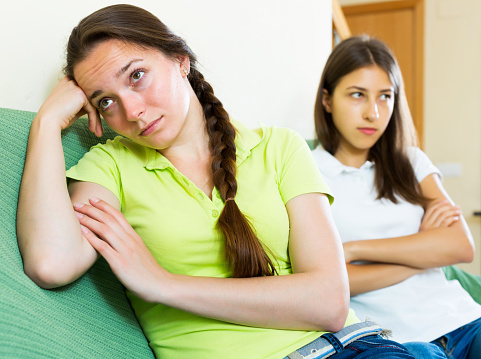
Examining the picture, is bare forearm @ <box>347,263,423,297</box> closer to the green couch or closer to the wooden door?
the green couch

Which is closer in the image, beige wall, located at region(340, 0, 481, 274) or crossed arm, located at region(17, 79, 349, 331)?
crossed arm, located at region(17, 79, 349, 331)

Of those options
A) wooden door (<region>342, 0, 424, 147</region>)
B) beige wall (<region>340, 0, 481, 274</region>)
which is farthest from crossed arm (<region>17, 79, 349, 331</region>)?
wooden door (<region>342, 0, 424, 147</region>)

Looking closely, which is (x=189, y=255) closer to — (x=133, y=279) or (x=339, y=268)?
(x=133, y=279)

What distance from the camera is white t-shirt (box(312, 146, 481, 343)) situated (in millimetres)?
1541

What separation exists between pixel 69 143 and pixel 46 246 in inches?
11.4

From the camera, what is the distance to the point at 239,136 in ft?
4.07

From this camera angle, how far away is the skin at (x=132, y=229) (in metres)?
0.93

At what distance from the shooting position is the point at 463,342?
150 centimetres

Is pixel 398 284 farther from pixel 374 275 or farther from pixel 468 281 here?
pixel 468 281

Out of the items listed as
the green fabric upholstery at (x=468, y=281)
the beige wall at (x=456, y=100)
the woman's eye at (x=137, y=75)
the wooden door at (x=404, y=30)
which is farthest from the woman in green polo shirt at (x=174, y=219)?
the wooden door at (x=404, y=30)

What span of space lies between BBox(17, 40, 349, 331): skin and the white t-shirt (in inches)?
20.4

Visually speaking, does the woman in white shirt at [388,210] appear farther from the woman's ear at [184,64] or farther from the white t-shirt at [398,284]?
the woman's ear at [184,64]

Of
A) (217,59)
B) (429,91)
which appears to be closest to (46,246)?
(217,59)

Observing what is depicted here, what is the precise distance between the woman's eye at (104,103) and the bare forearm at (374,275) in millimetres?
847
